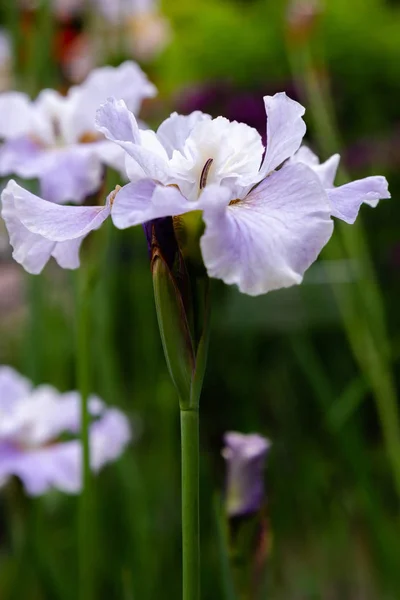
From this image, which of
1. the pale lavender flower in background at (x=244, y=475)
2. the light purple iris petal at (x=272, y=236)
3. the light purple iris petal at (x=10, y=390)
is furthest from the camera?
the light purple iris petal at (x=10, y=390)

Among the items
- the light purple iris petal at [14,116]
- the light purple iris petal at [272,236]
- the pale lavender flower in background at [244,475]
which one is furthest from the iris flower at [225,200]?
the light purple iris petal at [14,116]

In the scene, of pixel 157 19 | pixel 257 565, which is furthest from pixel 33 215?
pixel 157 19

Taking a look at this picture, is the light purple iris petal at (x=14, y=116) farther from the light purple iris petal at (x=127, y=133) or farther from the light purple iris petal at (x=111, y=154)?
the light purple iris petal at (x=127, y=133)

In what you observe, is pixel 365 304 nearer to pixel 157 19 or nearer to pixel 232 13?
pixel 157 19

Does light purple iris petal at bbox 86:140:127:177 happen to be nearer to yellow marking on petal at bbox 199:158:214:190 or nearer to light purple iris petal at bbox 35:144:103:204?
light purple iris petal at bbox 35:144:103:204

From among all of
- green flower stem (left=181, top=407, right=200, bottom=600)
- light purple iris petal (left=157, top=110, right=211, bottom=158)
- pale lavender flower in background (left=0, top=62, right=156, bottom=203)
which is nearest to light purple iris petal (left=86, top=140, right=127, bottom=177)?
pale lavender flower in background (left=0, top=62, right=156, bottom=203)

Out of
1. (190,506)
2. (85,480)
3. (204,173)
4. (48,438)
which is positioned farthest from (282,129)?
(48,438)

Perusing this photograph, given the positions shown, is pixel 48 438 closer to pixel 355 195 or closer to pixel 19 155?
pixel 19 155
